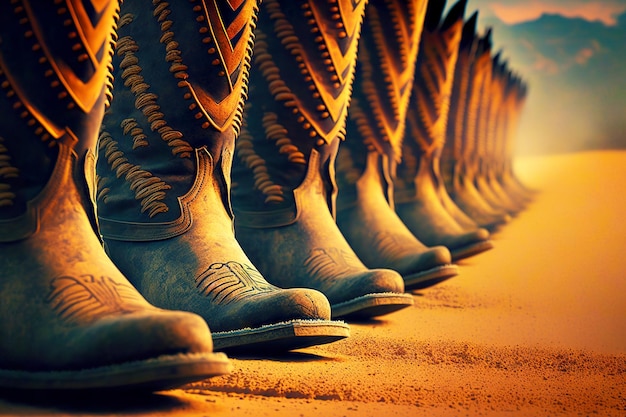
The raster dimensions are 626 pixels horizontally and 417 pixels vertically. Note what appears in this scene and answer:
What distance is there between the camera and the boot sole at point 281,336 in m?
2.09

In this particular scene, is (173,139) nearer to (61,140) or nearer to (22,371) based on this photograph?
(61,140)

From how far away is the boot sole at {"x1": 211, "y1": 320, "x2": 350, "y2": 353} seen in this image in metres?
2.09

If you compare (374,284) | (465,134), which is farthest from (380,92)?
(465,134)

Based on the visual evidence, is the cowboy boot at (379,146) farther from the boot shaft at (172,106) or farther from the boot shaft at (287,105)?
the boot shaft at (172,106)

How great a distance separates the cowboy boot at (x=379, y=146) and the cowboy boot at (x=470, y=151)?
3.12 m

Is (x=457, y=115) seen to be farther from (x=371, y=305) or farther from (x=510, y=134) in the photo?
(x=510, y=134)

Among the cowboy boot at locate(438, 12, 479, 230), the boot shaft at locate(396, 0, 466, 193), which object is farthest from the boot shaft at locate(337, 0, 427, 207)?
the cowboy boot at locate(438, 12, 479, 230)

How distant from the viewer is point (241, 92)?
8.23ft

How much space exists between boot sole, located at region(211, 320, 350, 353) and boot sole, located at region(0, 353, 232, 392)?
19.4 inches

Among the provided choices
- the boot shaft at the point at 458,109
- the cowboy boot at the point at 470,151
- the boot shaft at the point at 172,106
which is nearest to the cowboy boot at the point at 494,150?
the cowboy boot at the point at 470,151

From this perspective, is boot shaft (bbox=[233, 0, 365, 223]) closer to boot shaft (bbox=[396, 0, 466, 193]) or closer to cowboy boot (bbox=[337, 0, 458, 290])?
cowboy boot (bbox=[337, 0, 458, 290])

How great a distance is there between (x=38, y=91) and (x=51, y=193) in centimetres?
18

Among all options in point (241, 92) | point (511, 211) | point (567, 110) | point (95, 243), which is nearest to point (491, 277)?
point (241, 92)

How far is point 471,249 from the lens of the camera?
15.1 feet
